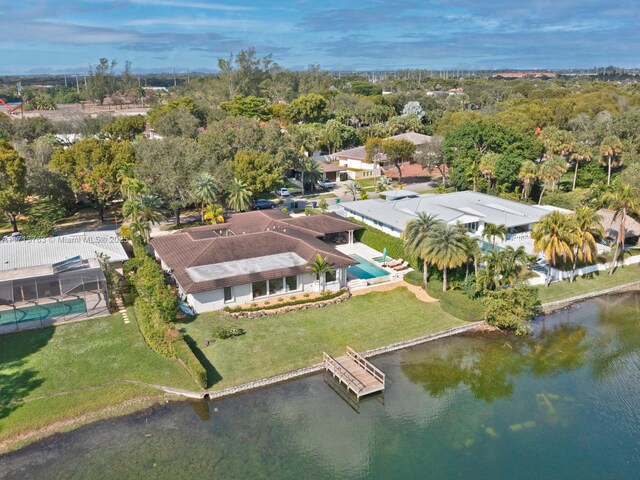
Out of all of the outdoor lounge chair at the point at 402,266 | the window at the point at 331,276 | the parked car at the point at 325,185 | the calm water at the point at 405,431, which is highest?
the parked car at the point at 325,185

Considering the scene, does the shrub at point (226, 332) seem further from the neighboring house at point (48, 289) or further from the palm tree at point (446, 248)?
the palm tree at point (446, 248)

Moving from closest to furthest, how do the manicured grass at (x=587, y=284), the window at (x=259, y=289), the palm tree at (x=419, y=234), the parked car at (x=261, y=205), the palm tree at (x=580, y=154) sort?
the window at (x=259, y=289)
the palm tree at (x=419, y=234)
the manicured grass at (x=587, y=284)
the parked car at (x=261, y=205)
the palm tree at (x=580, y=154)

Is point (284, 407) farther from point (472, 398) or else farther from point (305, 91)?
point (305, 91)

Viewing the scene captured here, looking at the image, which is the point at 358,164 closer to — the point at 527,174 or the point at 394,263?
the point at 527,174

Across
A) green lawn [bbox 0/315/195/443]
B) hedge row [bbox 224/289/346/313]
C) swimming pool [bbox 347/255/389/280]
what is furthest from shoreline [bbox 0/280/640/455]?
swimming pool [bbox 347/255/389/280]

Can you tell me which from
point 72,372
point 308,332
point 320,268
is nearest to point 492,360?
point 308,332

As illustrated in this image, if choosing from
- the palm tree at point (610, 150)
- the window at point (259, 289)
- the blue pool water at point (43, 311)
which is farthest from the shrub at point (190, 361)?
the palm tree at point (610, 150)
